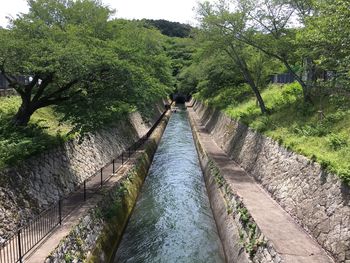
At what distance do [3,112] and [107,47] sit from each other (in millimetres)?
6477

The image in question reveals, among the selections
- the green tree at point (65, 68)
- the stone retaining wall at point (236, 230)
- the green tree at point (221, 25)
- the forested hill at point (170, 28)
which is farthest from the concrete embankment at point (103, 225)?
the forested hill at point (170, 28)

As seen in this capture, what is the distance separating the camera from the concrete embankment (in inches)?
374

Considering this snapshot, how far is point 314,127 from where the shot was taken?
1444 cm

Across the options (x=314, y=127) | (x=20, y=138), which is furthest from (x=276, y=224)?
(x=20, y=138)

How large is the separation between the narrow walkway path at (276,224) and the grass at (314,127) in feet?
6.96

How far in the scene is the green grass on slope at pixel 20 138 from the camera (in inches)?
458

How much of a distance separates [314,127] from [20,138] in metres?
12.5

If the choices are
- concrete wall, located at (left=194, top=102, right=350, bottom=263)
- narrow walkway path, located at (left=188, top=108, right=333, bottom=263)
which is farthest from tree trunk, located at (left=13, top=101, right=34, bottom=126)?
concrete wall, located at (left=194, top=102, right=350, bottom=263)

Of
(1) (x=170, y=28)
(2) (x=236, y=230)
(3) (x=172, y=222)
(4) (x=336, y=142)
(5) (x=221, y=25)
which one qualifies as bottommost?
(3) (x=172, y=222)

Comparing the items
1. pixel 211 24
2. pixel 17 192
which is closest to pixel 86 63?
pixel 17 192

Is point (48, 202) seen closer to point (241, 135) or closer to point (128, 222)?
point (128, 222)

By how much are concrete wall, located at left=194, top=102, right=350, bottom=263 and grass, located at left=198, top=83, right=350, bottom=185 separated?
0.33 metres

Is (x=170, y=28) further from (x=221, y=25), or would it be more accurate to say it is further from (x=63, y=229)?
(x=63, y=229)

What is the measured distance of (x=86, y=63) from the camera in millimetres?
13086
